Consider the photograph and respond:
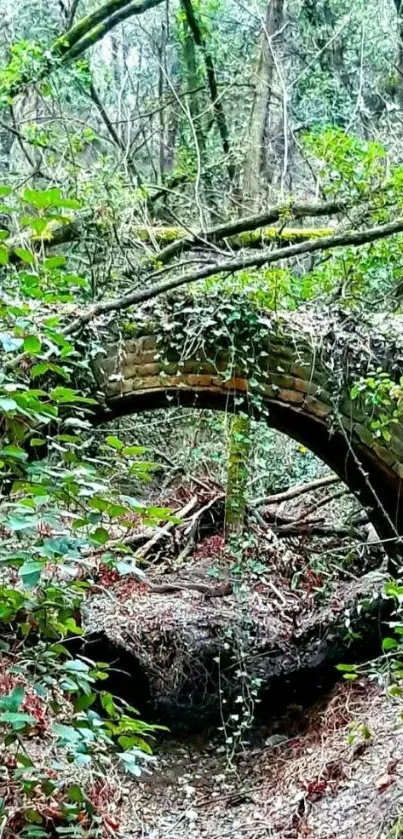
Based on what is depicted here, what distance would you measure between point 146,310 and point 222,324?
0.44 m

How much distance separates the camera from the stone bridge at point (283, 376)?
406 centimetres

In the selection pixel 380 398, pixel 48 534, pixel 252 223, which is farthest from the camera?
pixel 252 223

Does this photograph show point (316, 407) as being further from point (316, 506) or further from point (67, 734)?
point (67, 734)

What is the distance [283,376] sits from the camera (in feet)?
14.0

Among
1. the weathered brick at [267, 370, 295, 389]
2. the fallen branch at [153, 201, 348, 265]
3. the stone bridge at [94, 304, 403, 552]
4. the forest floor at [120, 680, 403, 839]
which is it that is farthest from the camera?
the fallen branch at [153, 201, 348, 265]

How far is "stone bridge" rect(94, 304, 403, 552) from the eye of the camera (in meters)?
4.06

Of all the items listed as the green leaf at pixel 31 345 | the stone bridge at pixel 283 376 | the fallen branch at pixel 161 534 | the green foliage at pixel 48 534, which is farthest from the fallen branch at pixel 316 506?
the green leaf at pixel 31 345

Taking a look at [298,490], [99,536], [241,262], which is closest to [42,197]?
[99,536]

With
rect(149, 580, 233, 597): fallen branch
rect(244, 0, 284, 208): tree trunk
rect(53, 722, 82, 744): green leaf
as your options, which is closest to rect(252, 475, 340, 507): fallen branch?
rect(149, 580, 233, 597): fallen branch

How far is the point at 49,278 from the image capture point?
12.0ft

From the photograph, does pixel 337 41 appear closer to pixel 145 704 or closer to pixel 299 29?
pixel 299 29

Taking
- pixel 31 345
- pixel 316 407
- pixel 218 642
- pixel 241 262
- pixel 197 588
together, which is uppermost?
pixel 241 262

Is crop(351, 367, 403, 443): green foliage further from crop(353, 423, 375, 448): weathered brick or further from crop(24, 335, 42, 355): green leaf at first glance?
crop(24, 335, 42, 355): green leaf

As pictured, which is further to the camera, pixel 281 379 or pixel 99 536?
pixel 281 379
